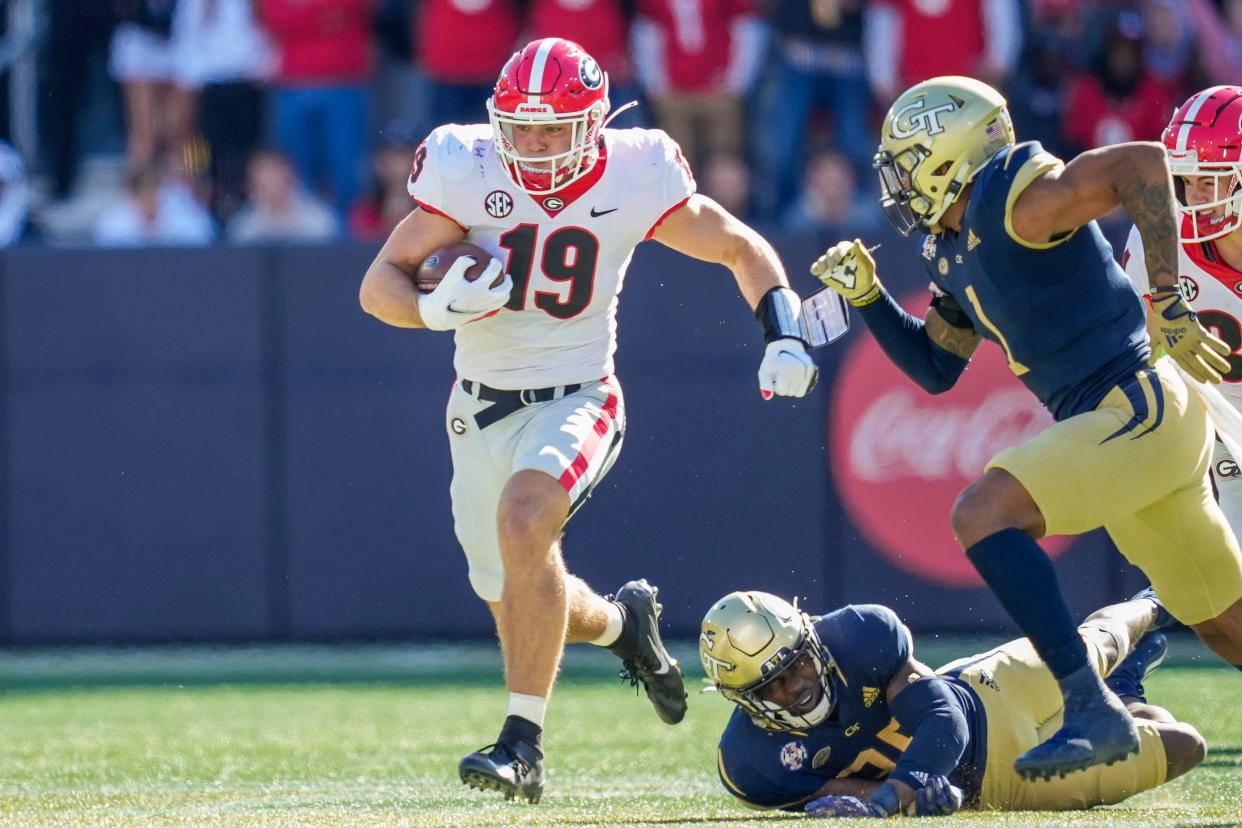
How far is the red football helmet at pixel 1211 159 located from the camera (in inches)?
227

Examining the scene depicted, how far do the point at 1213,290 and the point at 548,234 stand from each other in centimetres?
193

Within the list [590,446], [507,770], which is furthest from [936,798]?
[590,446]

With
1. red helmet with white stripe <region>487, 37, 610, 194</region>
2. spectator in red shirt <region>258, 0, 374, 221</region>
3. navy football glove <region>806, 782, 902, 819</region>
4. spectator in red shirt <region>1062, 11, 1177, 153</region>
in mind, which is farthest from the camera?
spectator in red shirt <region>258, 0, 374, 221</region>

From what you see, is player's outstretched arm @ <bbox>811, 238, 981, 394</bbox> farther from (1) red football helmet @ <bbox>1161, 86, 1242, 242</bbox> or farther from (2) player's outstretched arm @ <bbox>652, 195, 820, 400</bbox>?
(1) red football helmet @ <bbox>1161, 86, 1242, 242</bbox>

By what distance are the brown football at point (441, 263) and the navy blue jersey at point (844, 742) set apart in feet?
4.53

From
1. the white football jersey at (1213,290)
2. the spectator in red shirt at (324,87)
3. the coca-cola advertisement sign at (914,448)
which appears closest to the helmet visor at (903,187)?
the white football jersey at (1213,290)

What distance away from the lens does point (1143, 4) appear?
35.7 feet

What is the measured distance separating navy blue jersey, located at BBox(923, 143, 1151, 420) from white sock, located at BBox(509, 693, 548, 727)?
1.49 meters

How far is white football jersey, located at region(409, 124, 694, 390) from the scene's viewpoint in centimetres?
577

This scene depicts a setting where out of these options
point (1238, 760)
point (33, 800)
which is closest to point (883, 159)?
point (1238, 760)

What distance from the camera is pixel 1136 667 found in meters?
5.75

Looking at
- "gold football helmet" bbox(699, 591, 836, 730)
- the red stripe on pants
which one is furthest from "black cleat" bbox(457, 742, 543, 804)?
the red stripe on pants

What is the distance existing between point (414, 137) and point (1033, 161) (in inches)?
241

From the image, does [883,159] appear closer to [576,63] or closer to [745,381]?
[576,63]
